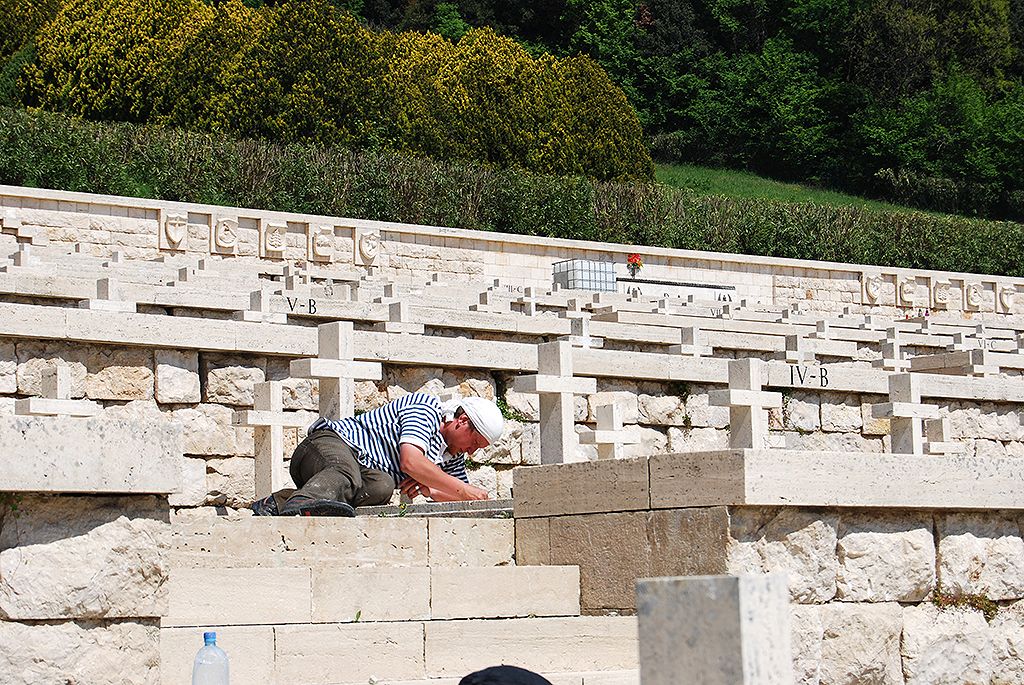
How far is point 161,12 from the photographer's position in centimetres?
3769

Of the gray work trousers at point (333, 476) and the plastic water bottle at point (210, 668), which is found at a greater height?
the gray work trousers at point (333, 476)

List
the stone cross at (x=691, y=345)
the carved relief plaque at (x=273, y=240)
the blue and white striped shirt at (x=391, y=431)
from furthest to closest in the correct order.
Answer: the carved relief plaque at (x=273, y=240)
the stone cross at (x=691, y=345)
the blue and white striped shirt at (x=391, y=431)

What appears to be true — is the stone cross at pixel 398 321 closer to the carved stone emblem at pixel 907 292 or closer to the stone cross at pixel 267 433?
the stone cross at pixel 267 433

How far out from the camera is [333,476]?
7.17 meters

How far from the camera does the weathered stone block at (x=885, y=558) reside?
5734mm

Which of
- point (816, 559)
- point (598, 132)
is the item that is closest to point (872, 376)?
point (816, 559)

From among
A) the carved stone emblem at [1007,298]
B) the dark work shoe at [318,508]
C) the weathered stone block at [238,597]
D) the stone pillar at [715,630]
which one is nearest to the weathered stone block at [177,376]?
the dark work shoe at [318,508]

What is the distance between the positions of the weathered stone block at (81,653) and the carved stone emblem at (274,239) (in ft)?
64.2

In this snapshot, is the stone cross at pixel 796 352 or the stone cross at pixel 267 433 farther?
the stone cross at pixel 796 352

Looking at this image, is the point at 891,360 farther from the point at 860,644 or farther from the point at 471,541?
the point at 860,644

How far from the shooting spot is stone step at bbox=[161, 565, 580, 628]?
5.27 m

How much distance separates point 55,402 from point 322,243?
56.4 ft

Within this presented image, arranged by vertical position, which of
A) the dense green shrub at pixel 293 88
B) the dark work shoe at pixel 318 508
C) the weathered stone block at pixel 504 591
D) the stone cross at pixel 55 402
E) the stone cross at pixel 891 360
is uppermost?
the dense green shrub at pixel 293 88

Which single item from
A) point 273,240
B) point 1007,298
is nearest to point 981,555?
point 273,240
